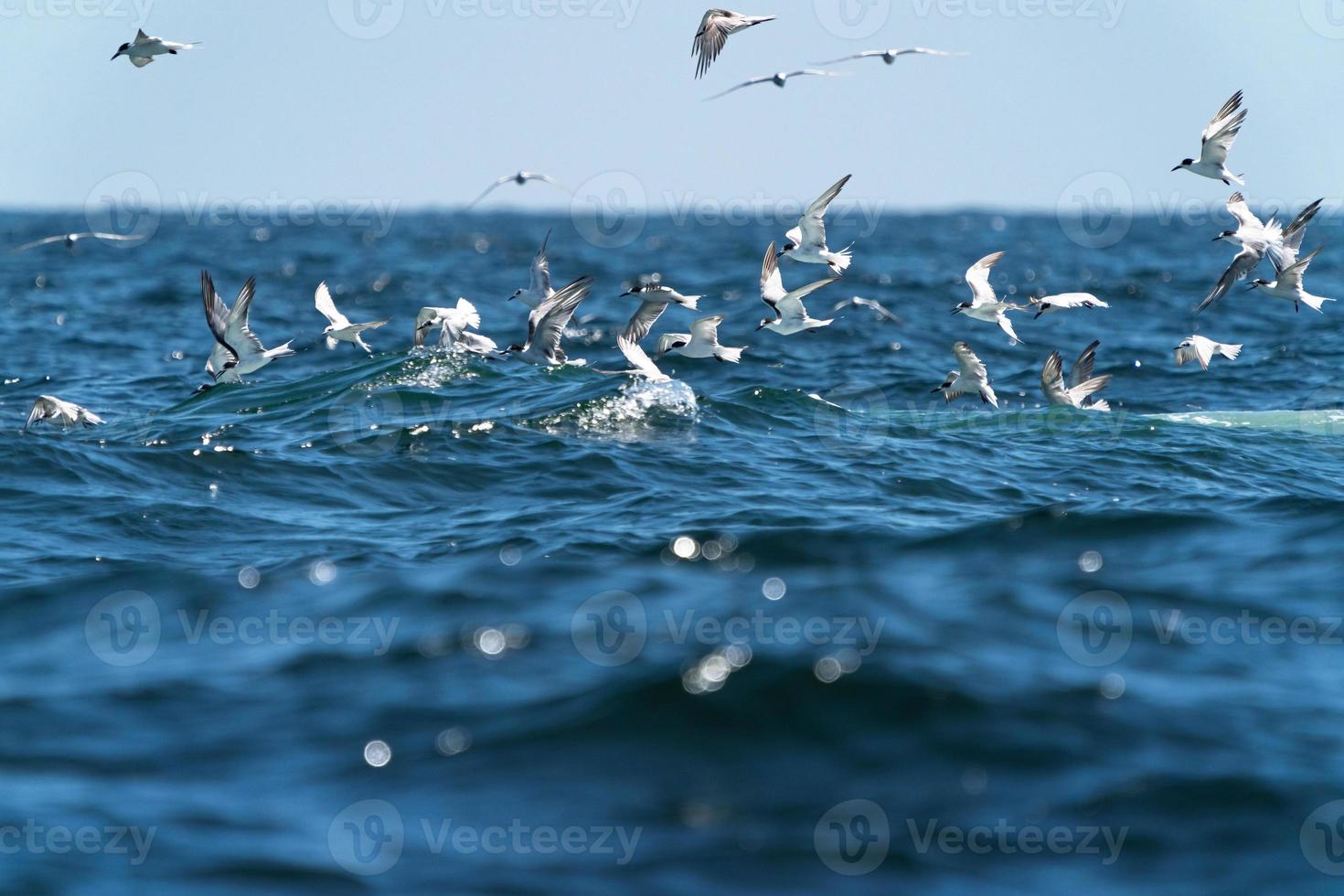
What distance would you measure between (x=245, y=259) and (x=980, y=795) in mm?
57556

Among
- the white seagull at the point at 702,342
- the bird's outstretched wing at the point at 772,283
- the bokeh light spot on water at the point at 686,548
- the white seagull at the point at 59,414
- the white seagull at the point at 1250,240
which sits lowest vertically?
the bokeh light spot on water at the point at 686,548

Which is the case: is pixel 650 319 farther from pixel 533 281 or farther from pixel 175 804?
pixel 175 804

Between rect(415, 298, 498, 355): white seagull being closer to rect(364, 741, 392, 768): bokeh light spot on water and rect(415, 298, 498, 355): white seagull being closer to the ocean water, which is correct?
the ocean water

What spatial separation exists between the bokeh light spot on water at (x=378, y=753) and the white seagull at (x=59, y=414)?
11760 millimetres

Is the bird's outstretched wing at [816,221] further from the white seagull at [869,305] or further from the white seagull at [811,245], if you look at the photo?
the white seagull at [869,305]

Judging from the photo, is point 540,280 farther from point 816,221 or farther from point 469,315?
point 816,221

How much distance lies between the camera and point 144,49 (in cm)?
1880

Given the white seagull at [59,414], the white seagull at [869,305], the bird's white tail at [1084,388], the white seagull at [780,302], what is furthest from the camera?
the bird's white tail at [1084,388]

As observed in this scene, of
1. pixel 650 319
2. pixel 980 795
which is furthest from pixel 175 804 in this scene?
pixel 650 319

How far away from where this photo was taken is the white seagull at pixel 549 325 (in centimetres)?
1847

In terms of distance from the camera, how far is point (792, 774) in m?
8.63

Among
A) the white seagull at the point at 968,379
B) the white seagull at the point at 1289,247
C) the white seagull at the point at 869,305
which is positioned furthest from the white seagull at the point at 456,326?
the white seagull at the point at 1289,247

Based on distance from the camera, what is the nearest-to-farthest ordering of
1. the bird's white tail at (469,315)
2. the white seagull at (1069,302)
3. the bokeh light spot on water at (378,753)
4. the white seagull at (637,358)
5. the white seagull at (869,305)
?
the bokeh light spot on water at (378,753), the white seagull at (1069,302), the white seagull at (637,358), the white seagull at (869,305), the bird's white tail at (469,315)

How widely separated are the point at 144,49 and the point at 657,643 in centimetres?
1261
